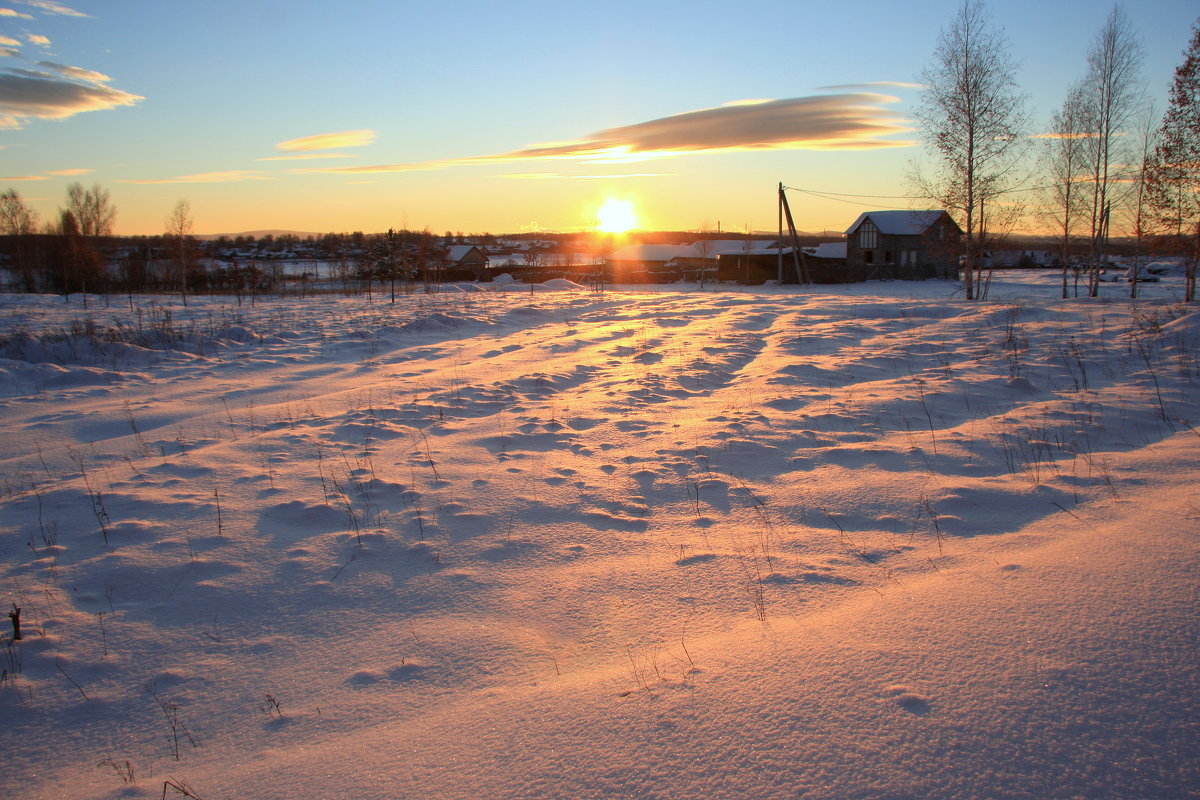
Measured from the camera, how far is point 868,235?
48719 mm

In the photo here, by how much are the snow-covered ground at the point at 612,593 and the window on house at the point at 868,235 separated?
141 feet

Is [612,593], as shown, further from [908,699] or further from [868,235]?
[868,235]

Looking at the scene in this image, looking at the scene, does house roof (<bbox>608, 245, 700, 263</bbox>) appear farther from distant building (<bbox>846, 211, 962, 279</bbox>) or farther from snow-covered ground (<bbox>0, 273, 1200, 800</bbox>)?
snow-covered ground (<bbox>0, 273, 1200, 800</bbox>)

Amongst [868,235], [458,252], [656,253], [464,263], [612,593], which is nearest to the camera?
[612,593]

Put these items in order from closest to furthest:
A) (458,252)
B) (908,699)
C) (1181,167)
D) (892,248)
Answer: (908,699) < (1181,167) < (892,248) < (458,252)

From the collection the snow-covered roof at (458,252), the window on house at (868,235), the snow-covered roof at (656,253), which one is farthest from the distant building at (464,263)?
the window on house at (868,235)

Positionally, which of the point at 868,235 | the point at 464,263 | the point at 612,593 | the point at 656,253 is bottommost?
the point at 612,593

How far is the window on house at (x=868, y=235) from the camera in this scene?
48.1 metres

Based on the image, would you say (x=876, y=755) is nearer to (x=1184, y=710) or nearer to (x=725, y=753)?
(x=725, y=753)

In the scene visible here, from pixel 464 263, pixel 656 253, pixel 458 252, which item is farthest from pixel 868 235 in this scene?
pixel 458 252

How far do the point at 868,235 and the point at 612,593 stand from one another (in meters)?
51.2

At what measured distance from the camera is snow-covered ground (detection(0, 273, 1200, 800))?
2.33 m

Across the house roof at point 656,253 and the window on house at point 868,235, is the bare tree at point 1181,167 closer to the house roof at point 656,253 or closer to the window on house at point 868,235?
the window on house at point 868,235

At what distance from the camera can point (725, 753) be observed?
2.31m
